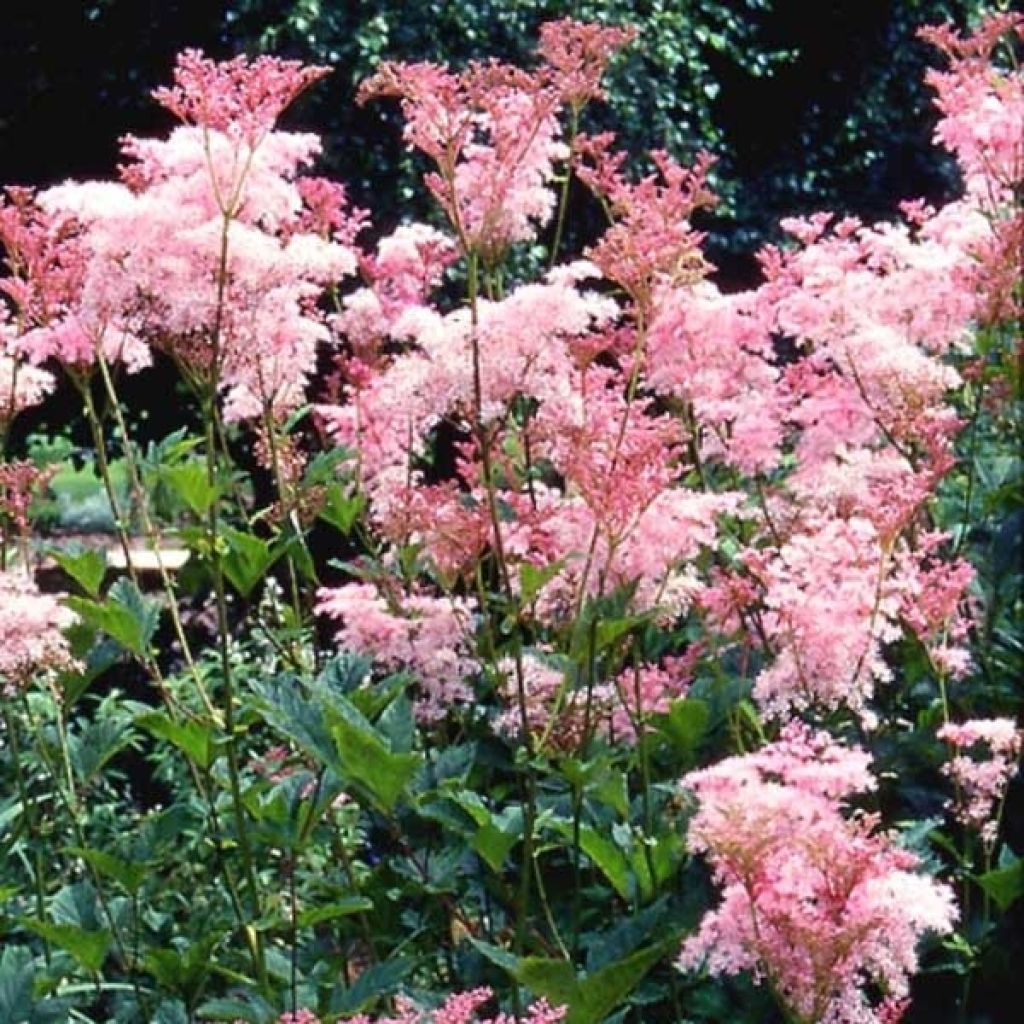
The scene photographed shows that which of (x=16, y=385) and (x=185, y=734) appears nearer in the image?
(x=185, y=734)

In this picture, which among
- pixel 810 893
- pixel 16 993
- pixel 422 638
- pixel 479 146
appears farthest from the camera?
pixel 422 638

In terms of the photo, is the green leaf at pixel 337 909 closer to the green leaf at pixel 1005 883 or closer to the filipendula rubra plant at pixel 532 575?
the filipendula rubra plant at pixel 532 575

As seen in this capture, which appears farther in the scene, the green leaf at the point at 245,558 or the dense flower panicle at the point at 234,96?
the green leaf at the point at 245,558

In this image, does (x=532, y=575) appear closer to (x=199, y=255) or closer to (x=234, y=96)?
(x=199, y=255)

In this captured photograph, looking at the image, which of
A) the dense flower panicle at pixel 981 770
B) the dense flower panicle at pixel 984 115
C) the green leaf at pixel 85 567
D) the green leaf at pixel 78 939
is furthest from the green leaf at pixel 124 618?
the dense flower panicle at pixel 984 115

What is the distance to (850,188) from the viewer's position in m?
10.1

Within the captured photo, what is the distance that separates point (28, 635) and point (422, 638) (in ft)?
1.62

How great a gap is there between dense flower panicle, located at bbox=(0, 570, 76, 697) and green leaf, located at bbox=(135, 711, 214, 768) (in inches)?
5.6

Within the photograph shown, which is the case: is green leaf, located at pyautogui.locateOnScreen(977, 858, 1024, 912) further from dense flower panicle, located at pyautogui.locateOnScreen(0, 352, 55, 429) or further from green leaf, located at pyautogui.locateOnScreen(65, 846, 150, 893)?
dense flower panicle, located at pyautogui.locateOnScreen(0, 352, 55, 429)

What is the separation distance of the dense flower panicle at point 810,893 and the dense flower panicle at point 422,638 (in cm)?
81

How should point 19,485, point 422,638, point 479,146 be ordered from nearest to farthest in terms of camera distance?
point 479,146 → point 422,638 → point 19,485

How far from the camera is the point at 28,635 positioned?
2.63m

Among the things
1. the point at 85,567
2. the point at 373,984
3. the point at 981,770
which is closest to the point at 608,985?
the point at 373,984

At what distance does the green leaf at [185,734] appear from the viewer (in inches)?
101
